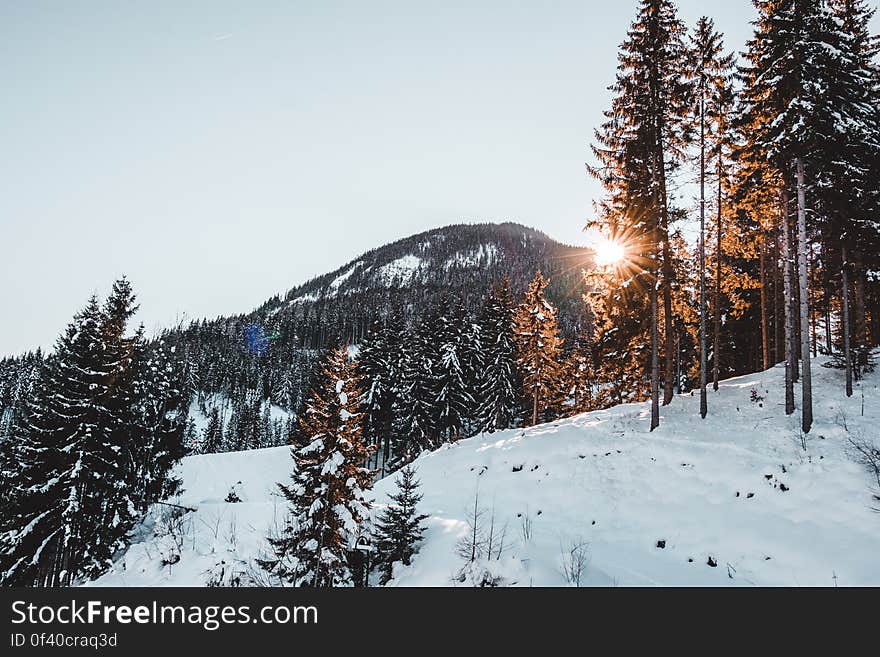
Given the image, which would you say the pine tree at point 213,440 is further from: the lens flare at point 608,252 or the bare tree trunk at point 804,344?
the bare tree trunk at point 804,344

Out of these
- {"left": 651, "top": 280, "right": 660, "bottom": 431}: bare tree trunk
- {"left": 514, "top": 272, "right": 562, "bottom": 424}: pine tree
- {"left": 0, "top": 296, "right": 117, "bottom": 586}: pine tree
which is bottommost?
{"left": 0, "top": 296, "right": 117, "bottom": 586}: pine tree

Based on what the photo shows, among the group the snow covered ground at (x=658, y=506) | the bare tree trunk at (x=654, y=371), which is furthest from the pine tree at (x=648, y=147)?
the snow covered ground at (x=658, y=506)

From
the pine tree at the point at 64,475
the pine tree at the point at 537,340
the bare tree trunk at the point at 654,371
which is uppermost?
the pine tree at the point at 537,340

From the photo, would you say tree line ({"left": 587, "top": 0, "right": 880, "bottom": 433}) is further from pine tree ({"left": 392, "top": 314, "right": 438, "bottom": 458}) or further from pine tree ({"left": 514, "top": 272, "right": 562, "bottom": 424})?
pine tree ({"left": 392, "top": 314, "right": 438, "bottom": 458})

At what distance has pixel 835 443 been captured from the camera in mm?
11656

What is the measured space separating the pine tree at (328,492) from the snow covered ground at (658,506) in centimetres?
188

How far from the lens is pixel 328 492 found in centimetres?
1257

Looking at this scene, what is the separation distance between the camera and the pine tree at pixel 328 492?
11.8 m

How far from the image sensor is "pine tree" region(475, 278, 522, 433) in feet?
117

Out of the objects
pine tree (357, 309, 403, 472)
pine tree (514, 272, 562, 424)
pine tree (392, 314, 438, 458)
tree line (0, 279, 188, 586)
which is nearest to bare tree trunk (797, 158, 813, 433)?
pine tree (514, 272, 562, 424)

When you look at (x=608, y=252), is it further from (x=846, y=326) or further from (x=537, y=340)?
(x=537, y=340)

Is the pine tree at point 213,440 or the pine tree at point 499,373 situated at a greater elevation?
the pine tree at point 499,373

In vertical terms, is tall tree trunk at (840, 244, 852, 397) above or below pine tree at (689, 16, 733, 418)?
below

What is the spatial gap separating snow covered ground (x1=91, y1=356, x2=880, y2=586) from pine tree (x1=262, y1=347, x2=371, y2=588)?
188 centimetres
